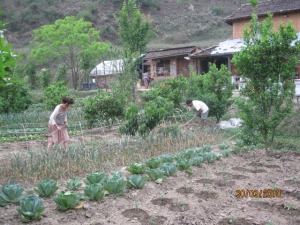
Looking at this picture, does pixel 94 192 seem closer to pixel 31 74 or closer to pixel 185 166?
pixel 185 166

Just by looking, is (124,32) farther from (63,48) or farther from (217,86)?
(63,48)

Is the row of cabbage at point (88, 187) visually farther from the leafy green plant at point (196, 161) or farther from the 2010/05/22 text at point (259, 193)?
the 2010/05/22 text at point (259, 193)

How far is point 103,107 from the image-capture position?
12570mm

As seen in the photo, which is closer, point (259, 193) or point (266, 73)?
point (259, 193)

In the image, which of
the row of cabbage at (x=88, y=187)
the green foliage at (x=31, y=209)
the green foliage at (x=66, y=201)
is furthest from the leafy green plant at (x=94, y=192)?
the green foliage at (x=31, y=209)

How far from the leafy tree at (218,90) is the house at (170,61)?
550 inches

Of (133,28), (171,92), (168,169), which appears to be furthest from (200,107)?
(133,28)

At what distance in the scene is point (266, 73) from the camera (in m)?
8.28

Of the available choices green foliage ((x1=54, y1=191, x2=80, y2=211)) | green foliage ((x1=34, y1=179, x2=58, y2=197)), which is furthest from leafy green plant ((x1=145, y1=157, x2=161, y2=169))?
green foliage ((x1=54, y1=191, x2=80, y2=211))

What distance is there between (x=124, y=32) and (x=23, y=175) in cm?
1416

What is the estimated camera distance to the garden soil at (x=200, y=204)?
475cm

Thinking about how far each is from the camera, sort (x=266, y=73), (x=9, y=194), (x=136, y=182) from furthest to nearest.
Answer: (x=266, y=73) < (x=136, y=182) < (x=9, y=194)

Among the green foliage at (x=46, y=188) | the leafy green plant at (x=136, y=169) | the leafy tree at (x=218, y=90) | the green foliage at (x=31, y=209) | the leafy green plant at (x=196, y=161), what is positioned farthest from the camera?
the leafy tree at (x=218, y=90)

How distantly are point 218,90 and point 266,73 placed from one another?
16.9 feet
